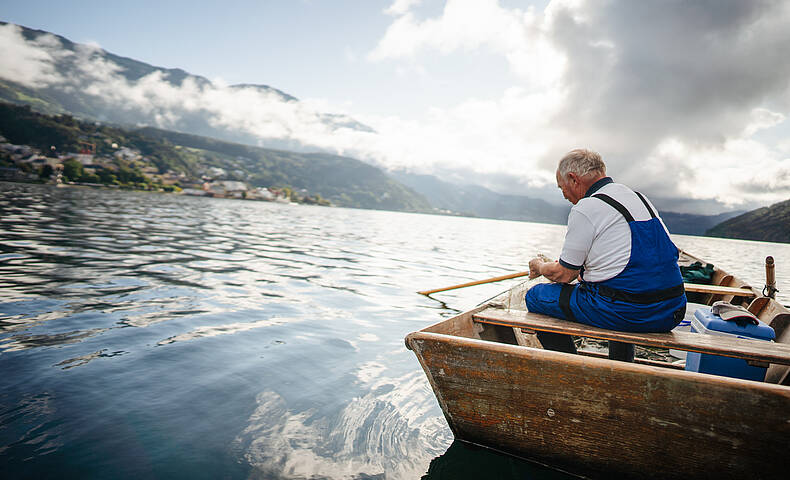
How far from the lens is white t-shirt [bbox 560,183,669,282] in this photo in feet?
10.7

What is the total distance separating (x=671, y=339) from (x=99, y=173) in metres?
118

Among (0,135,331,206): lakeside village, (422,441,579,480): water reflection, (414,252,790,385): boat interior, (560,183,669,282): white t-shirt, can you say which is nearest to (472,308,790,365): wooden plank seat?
(414,252,790,385): boat interior

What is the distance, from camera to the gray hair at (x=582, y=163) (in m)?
3.80

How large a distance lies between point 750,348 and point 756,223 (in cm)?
22570

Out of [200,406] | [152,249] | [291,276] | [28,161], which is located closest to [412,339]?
[200,406]

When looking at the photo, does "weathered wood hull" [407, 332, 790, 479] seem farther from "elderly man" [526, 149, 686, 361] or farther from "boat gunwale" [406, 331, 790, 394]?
"elderly man" [526, 149, 686, 361]

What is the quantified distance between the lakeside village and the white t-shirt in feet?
324

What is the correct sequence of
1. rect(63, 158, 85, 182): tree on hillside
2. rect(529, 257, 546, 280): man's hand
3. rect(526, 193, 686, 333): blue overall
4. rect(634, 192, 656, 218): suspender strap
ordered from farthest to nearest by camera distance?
rect(63, 158, 85, 182): tree on hillside, rect(529, 257, 546, 280): man's hand, rect(634, 192, 656, 218): suspender strap, rect(526, 193, 686, 333): blue overall

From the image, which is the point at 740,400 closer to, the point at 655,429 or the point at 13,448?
the point at 655,429

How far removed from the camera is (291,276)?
37.1ft

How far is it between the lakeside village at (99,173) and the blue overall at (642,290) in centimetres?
9913

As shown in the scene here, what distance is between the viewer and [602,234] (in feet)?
11.1

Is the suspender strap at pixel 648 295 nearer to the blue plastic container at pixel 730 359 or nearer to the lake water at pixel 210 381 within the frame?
the blue plastic container at pixel 730 359

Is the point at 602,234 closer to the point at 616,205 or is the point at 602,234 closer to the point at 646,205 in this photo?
the point at 616,205
